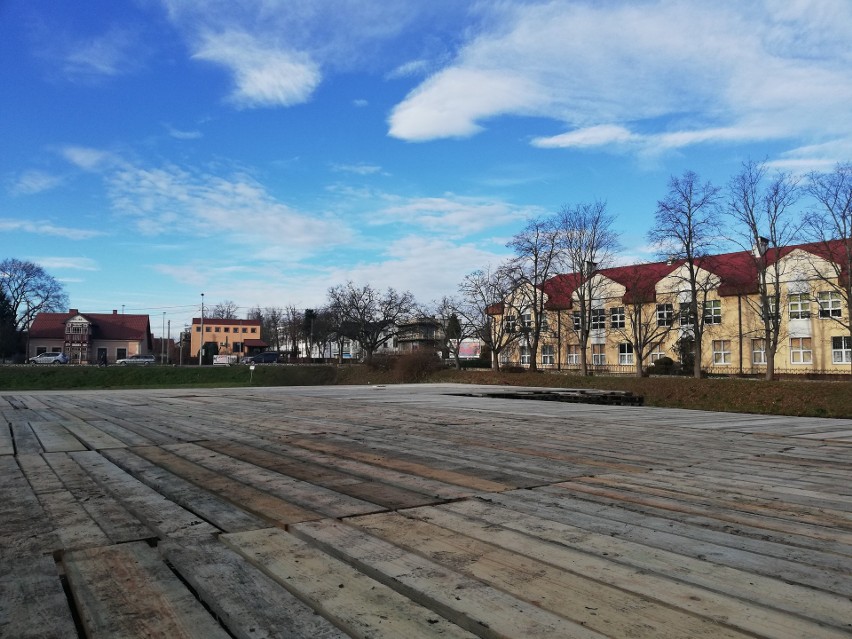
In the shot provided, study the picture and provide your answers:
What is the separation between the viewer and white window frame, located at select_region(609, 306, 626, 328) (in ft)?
158

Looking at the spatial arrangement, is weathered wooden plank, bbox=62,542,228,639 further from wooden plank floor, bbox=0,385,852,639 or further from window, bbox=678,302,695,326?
window, bbox=678,302,695,326

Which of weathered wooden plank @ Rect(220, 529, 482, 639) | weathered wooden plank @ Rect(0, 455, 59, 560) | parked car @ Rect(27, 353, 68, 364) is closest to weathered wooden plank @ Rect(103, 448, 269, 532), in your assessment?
weathered wooden plank @ Rect(220, 529, 482, 639)

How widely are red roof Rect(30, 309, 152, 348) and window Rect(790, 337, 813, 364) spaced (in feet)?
234

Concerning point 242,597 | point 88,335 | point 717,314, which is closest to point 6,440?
point 242,597

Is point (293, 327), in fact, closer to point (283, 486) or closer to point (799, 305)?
point (799, 305)

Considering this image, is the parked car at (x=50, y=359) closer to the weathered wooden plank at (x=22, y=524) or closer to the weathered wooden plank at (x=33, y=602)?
the weathered wooden plank at (x=22, y=524)

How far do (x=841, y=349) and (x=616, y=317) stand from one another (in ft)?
51.5

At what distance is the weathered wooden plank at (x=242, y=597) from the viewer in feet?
7.24

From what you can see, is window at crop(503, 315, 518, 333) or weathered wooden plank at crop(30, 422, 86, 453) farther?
window at crop(503, 315, 518, 333)

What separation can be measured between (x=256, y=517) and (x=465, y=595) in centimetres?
179

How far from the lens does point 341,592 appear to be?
2.55 meters

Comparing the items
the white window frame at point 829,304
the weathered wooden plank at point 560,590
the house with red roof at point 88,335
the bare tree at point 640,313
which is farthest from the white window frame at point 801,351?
the house with red roof at point 88,335

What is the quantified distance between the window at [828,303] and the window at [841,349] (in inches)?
60.3

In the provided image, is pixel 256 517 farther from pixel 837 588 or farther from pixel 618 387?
pixel 618 387
